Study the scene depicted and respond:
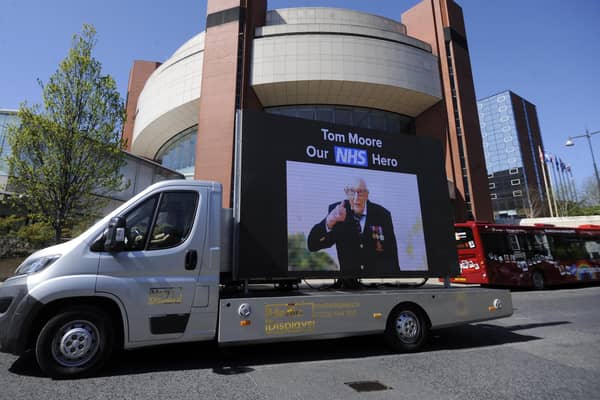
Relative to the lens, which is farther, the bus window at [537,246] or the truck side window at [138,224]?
the bus window at [537,246]

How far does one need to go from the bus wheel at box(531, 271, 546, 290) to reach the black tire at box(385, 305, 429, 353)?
12.7 meters

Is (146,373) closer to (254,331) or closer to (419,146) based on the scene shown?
(254,331)

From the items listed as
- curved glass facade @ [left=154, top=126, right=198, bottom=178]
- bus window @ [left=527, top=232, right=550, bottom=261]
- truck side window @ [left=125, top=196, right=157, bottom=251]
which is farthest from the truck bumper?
curved glass facade @ [left=154, top=126, right=198, bottom=178]

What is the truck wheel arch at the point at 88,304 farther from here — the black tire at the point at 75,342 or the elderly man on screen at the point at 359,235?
the elderly man on screen at the point at 359,235

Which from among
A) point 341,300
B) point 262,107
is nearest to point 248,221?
point 341,300

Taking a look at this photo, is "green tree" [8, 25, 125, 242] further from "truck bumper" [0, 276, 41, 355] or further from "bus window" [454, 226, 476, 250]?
"bus window" [454, 226, 476, 250]

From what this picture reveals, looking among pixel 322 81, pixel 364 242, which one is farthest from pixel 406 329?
pixel 322 81

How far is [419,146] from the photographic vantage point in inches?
266

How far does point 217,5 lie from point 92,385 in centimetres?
3361

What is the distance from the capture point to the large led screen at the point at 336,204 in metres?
5.05

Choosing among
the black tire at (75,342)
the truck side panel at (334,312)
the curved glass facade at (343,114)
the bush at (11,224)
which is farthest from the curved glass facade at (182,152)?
the truck side panel at (334,312)

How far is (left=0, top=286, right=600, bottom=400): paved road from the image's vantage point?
3.47m

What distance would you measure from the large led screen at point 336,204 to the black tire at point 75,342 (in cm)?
187

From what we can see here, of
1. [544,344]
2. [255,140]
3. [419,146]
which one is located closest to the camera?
[255,140]
